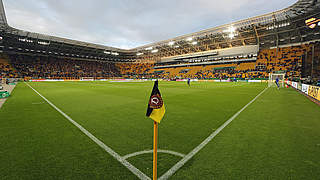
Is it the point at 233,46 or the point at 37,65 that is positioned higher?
the point at 233,46

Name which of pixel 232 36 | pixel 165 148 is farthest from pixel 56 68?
pixel 165 148

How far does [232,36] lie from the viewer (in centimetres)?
4225

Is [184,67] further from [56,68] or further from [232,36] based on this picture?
[56,68]

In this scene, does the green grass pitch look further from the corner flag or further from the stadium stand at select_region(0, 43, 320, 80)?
the stadium stand at select_region(0, 43, 320, 80)

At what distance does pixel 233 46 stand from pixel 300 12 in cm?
2243

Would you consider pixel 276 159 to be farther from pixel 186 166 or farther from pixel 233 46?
pixel 233 46

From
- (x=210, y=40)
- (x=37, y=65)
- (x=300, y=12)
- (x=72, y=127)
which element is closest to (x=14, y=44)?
(x=37, y=65)

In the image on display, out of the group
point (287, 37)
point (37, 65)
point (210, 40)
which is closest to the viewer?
point (287, 37)

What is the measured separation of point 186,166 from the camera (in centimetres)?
253

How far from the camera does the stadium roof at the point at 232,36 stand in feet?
102

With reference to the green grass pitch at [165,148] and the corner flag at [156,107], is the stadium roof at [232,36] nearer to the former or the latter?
the green grass pitch at [165,148]

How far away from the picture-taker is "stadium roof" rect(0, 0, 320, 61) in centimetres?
3108

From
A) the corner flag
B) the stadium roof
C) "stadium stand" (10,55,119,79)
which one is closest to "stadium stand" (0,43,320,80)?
"stadium stand" (10,55,119,79)

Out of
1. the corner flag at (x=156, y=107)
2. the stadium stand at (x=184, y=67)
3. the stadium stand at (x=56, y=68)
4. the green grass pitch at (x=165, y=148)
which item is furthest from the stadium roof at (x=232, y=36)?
the corner flag at (x=156, y=107)
